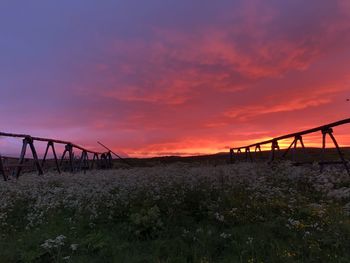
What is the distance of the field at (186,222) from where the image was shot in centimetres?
872

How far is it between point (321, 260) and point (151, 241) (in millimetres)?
3850

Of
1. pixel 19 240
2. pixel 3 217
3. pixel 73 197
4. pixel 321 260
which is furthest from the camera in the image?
pixel 73 197

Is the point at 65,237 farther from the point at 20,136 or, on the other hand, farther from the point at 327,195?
the point at 20,136

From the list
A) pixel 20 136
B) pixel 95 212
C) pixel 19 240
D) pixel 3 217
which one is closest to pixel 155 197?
pixel 95 212

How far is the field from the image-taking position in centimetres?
872

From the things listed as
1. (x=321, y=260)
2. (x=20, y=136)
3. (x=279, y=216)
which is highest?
(x=20, y=136)

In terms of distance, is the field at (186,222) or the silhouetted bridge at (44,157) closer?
the field at (186,222)

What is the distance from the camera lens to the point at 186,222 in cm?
1048

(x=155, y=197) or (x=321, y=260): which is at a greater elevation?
(x=155, y=197)

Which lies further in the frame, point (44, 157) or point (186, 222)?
point (44, 157)

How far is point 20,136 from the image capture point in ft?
70.0

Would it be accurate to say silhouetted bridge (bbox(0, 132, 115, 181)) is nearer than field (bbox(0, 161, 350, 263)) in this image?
No

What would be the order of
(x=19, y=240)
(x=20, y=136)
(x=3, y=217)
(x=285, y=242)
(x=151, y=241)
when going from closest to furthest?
(x=285, y=242) → (x=151, y=241) → (x=19, y=240) → (x=3, y=217) → (x=20, y=136)

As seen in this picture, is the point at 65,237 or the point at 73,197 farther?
the point at 73,197
